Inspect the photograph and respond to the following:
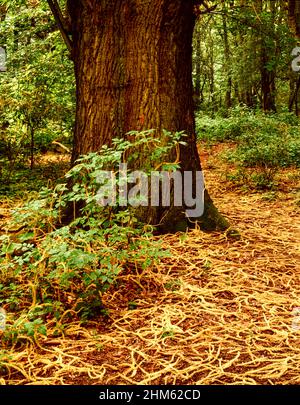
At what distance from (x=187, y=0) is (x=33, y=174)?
4075 mm

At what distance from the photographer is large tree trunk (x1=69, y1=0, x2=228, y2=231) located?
398 centimetres

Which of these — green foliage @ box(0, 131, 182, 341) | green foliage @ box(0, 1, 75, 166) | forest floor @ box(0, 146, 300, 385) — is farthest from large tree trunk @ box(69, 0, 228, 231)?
green foliage @ box(0, 1, 75, 166)

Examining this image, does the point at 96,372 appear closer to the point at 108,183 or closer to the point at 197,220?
the point at 108,183

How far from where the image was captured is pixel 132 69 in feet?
13.2

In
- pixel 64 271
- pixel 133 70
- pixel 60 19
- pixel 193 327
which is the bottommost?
pixel 193 327

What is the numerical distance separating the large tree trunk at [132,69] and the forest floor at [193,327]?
0.68 m

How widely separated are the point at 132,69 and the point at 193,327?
2.33 meters

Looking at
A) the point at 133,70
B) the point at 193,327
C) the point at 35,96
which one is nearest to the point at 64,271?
the point at 193,327

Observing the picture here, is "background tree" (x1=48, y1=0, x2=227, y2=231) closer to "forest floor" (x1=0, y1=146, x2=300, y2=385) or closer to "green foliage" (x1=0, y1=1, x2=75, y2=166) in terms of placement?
"forest floor" (x1=0, y1=146, x2=300, y2=385)

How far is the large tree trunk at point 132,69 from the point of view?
398 cm

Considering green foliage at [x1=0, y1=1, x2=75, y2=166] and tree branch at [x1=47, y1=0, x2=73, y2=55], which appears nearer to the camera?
tree branch at [x1=47, y1=0, x2=73, y2=55]

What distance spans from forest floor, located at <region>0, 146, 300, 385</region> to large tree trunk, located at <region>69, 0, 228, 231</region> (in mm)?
678

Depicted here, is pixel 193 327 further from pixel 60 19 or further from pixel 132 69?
pixel 60 19

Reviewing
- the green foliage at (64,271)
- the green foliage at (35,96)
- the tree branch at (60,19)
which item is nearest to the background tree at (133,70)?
the tree branch at (60,19)
